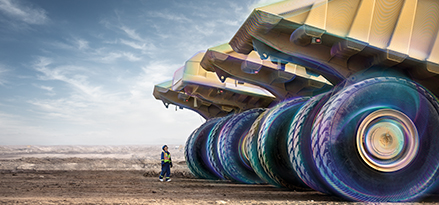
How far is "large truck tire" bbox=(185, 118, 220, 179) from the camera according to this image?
1092 centimetres

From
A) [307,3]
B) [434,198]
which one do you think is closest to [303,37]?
[307,3]

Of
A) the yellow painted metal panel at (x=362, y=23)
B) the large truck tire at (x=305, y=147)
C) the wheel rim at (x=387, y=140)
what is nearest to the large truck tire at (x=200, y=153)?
the large truck tire at (x=305, y=147)

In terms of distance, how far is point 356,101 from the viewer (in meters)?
4.39

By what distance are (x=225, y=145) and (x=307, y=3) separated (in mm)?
4025

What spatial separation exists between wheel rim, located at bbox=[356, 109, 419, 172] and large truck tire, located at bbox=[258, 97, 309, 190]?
1.94 m

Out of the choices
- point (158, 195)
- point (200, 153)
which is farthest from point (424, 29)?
point (200, 153)

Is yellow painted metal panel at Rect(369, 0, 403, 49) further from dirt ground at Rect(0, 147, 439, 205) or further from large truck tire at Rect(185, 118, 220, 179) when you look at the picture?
large truck tire at Rect(185, 118, 220, 179)

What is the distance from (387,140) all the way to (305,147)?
1000 mm

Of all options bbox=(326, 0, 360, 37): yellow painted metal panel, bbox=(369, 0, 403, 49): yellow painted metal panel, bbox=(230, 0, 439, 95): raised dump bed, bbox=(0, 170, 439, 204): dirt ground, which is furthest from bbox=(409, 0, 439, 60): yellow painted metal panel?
bbox=(0, 170, 439, 204): dirt ground

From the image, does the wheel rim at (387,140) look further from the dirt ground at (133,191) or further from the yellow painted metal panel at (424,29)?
the yellow painted metal panel at (424,29)

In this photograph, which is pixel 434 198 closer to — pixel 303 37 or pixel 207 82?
pixel 303 37

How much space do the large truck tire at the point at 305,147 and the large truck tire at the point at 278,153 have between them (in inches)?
36.1

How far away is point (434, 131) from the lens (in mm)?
4492

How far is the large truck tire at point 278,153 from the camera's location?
619 centimetres
